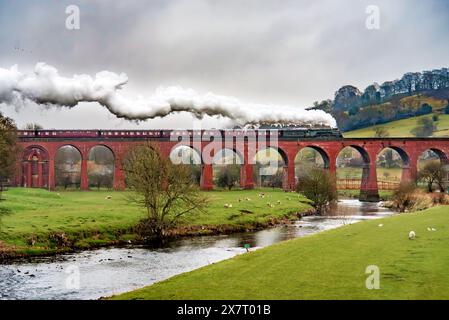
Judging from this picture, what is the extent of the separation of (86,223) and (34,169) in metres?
60.3

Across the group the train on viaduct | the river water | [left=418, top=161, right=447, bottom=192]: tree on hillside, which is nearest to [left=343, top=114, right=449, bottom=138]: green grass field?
the train on viaduct

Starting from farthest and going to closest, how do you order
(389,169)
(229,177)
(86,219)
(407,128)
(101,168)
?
(407,128) < (389,169) < (101,168) < (229,177) < (86,219)

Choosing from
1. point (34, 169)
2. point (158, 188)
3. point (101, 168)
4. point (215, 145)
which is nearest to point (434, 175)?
point (215, 145)

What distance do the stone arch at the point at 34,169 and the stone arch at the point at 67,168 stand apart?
8.12ft

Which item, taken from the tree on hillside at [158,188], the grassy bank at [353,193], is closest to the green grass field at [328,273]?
the tree on hillside at [158,188]

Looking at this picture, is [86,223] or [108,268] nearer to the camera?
[108,268]

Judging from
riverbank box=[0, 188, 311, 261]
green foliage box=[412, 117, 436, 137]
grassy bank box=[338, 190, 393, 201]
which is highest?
green foliage box=[412, 117, 436, 137]

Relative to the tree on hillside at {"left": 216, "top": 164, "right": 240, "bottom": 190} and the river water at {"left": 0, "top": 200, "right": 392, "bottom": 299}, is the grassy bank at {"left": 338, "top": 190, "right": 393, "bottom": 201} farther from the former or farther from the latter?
the river water at {"left": 0, "top": 200, "right": 392, "bottom": 299}

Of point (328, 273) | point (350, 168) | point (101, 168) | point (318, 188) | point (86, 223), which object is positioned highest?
point (101, 168)

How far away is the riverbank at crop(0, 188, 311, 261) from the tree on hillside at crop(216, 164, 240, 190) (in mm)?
31150

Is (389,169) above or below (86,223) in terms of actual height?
above

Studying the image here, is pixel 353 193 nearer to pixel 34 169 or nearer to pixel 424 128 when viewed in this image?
pixel 34 169

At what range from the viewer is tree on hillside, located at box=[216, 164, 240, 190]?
287 ft

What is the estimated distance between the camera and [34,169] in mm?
92062
